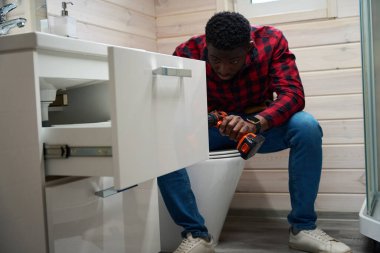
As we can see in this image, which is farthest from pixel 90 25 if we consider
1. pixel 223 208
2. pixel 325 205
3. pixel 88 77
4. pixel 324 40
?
pixel 325 205

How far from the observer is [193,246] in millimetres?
1491

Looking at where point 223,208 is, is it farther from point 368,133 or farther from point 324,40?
point 324,40

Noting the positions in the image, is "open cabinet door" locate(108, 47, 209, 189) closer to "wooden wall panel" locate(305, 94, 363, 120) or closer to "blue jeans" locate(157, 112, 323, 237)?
"blue jeans" locate(157, 112, 323, 237)

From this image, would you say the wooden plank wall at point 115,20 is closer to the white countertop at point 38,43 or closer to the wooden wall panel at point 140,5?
the wooden wall panel at point 140,5

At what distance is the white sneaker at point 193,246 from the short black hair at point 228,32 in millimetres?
623

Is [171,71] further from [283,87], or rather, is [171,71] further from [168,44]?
[168,44]

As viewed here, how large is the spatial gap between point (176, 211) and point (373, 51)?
2.92 feet

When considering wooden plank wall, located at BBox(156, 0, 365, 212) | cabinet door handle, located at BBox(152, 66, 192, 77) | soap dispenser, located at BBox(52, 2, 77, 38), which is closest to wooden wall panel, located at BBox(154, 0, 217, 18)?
wooden plank wall, located at BBox(156, 0, 365, 212)

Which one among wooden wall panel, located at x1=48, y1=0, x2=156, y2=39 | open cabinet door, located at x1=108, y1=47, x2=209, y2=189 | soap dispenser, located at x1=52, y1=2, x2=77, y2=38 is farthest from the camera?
wooden wall panel, located at x1=48, y1=0, x2=156, y2=39

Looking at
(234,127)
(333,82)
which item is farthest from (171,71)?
(333,82)

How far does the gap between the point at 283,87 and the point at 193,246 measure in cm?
62

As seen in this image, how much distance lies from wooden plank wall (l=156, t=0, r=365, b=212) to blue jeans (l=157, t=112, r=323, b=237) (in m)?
0.50

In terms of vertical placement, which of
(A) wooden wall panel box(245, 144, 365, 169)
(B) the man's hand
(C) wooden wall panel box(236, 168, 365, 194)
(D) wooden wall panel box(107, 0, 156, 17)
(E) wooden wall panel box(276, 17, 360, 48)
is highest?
(D) wooden wall panel box(107, 0, 156, 17)

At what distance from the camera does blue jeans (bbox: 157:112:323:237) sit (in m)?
1.50
